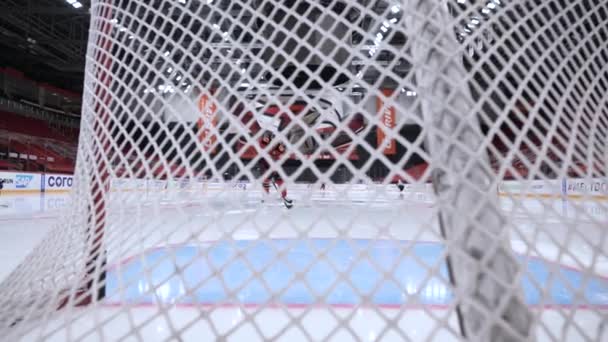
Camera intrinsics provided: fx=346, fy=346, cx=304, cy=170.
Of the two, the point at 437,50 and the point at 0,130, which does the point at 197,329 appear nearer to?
the point at 437,50

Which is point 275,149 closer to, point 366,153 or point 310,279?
point 366,153

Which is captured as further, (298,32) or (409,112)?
(298,32)

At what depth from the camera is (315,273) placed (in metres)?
2.10

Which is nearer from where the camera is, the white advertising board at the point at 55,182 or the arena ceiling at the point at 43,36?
the white advertising board at the point at 55,182

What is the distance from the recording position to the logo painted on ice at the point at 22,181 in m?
6.80

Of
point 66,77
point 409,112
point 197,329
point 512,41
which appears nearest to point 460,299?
point 409,112

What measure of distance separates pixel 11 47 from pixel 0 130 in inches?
103

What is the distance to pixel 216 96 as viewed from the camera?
71 cm

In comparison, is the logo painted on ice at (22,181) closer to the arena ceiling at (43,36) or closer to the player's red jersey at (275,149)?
the arena ceiling at (43,36)

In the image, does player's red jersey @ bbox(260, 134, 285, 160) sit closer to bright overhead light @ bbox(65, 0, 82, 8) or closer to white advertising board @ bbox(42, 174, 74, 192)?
white advertising board @ bbox(42, 174, 74, 192)

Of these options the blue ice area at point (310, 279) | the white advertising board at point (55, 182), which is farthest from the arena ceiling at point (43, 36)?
the blue ice area at point (310, 279)

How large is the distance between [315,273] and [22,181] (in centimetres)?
744

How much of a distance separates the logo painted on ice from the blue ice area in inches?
249

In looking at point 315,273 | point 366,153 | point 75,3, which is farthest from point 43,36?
point 366,153
